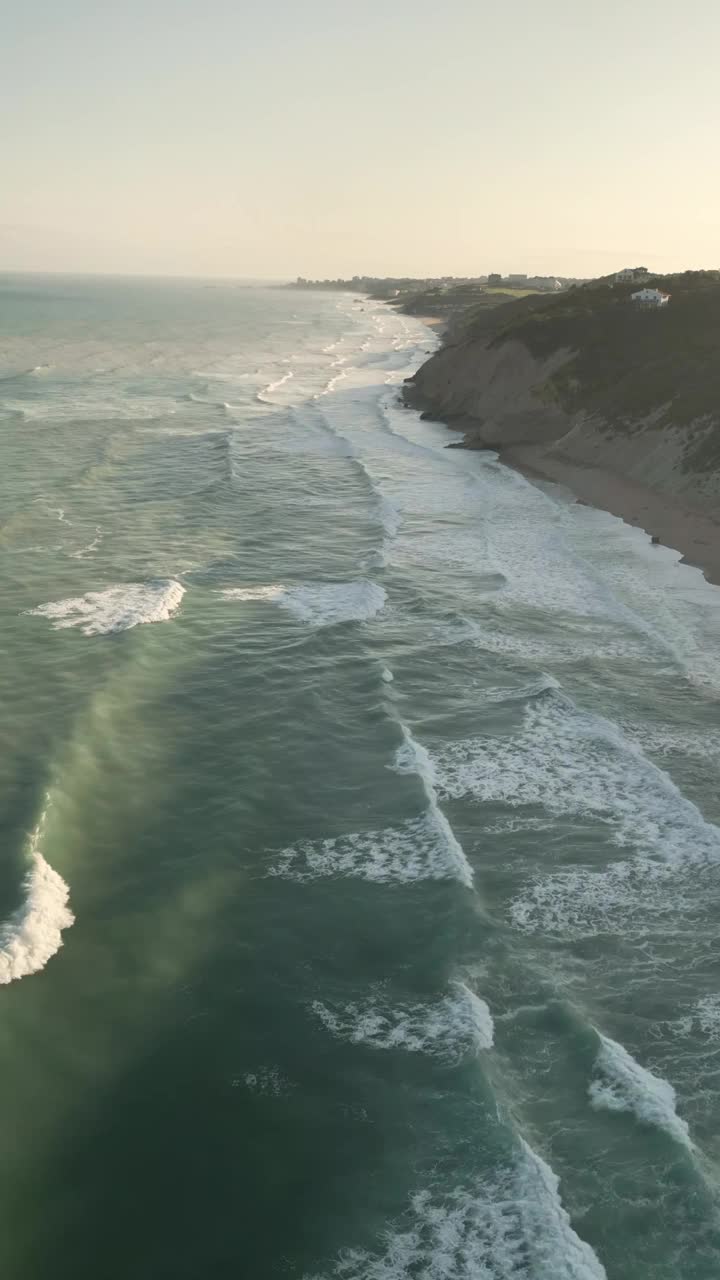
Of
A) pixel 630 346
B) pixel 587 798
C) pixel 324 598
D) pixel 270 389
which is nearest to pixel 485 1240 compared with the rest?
pixel 587 798

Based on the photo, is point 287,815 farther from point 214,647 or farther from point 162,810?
point 214,647


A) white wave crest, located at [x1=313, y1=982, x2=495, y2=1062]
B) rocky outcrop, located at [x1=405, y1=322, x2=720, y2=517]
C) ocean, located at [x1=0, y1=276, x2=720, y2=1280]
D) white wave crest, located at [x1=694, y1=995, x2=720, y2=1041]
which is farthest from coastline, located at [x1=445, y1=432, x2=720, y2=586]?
white wave crest, located at [x1=313, y1=982, x2=495, y2=1062]

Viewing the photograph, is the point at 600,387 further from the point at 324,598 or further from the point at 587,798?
the point at 587,798

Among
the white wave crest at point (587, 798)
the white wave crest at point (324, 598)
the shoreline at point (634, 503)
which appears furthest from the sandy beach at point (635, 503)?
the white wave crest at point (587, 798)

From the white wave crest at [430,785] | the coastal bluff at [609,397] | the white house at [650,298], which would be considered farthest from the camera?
the white house at [650,298]

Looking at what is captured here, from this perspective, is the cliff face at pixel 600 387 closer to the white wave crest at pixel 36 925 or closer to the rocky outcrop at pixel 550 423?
the rocky outcrop at pixel 550 423

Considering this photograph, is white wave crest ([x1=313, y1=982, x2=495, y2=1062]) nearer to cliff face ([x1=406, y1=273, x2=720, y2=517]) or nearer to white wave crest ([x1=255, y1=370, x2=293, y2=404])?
cliff face ([x1=406, y1=273, x2=720, y2=517])

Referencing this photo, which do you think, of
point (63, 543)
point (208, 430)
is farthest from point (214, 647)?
point (208, 430)
